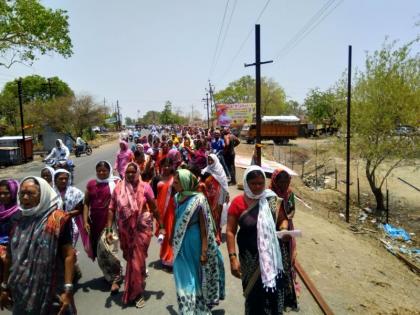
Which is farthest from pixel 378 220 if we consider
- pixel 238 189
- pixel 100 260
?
pixel 100 260

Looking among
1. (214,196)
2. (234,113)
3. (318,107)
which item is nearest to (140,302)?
(214,196)

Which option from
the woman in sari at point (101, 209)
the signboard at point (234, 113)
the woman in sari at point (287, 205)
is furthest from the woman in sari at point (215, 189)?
the signboard at point (234, 113)

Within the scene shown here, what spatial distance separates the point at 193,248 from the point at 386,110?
42.8 feet

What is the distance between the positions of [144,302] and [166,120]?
111m

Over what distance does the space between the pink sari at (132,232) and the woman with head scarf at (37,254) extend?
168 centimetres

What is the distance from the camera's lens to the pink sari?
445 centimetres

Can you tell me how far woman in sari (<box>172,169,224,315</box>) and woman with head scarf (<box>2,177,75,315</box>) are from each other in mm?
1212

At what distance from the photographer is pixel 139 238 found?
4.52 m

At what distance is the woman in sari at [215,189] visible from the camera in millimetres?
6535

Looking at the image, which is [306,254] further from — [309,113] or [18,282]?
[309,113]

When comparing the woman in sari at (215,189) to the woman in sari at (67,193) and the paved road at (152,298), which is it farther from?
the woman in sari at (67,193)

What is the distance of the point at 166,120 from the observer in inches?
4488

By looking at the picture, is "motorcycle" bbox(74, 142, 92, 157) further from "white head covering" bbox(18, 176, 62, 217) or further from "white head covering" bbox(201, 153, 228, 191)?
"white head covering" bbox(18, 176, 62, 217)

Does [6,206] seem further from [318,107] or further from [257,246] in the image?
[318,107]
